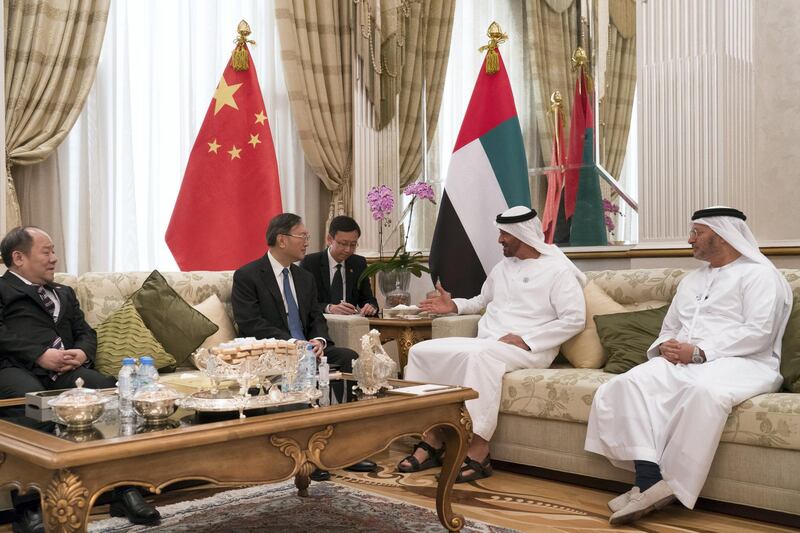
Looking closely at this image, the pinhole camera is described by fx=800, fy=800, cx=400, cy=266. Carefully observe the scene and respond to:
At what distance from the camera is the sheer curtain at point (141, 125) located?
473 cm

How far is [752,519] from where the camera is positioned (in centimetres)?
288

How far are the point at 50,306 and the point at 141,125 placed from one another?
6.78 feet

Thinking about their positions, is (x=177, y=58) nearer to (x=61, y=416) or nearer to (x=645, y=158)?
(x=645, y=158)

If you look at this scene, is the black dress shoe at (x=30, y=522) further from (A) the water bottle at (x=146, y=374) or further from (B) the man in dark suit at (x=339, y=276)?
(B) the man in dark suit at (x=339, y=276)

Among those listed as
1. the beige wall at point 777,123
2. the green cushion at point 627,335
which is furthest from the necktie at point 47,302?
the beige wall at point 777,123

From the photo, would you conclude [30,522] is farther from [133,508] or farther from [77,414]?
[77,414]

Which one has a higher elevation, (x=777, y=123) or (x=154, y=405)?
(x=777, y=123)

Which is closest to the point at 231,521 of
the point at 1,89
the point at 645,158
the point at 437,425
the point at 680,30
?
the point at 437,425

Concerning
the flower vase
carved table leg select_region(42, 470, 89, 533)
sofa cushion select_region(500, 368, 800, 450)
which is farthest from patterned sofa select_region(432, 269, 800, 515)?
carved table leg select_region(42, 470, 89, 533)

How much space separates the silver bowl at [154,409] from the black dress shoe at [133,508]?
34.6 inches

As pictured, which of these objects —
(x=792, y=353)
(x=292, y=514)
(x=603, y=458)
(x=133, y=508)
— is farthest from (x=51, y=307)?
(x=792, y=353)

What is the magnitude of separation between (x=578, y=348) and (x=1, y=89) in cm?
315

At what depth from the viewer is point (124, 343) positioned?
3492 mm

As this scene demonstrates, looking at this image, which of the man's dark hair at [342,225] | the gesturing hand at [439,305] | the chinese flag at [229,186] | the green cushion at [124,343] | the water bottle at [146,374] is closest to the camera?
the water bottle at [146,374]
